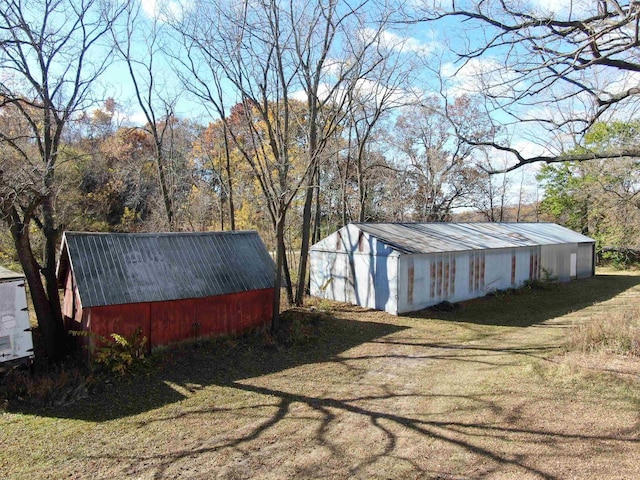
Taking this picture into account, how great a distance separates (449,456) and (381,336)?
22.3 feet

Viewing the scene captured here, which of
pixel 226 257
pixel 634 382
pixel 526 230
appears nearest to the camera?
pixel 634 382

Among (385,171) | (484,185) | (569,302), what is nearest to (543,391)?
(569,302)

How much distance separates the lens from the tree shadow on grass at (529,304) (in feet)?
47.0

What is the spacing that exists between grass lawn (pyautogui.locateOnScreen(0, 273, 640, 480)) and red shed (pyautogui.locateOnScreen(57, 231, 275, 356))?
0.89 metres

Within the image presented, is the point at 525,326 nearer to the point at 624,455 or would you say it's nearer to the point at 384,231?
the point at 384,231

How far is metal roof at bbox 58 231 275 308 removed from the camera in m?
9.57

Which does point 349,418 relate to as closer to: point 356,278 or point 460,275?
point 356,278

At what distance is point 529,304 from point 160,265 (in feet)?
45.8

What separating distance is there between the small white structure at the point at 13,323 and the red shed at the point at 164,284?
1.05 meters

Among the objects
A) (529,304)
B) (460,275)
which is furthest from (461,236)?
(529,304)

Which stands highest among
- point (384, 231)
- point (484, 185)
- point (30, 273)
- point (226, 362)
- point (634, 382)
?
point (484, 185)

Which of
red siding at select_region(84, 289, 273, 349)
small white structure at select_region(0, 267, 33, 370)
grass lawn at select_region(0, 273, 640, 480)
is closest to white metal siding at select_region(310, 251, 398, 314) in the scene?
grass lawn at select_region(0, 273, 640, 480)

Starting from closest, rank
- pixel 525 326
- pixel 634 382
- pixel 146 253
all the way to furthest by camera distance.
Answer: pixel 634 382 → pixel 146 253 → pixel 525 326

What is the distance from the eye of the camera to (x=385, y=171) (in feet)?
98.7
